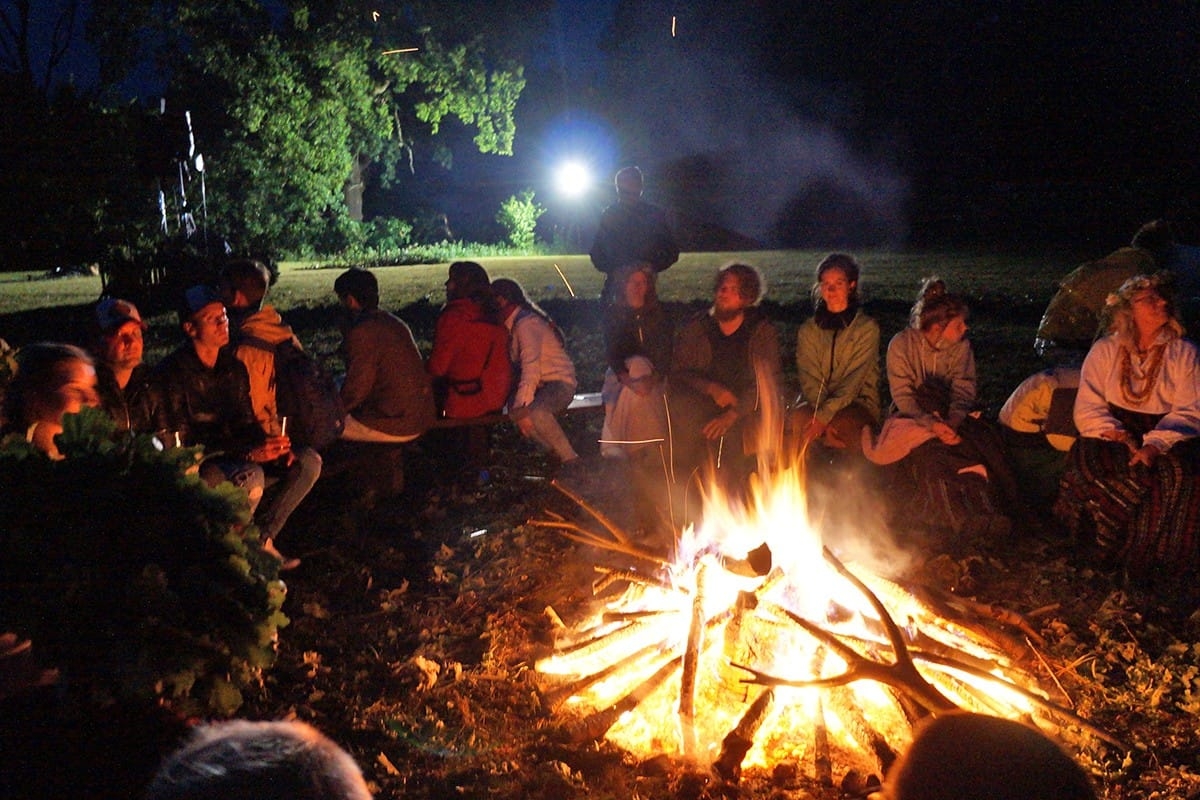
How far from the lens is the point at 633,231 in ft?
27.7

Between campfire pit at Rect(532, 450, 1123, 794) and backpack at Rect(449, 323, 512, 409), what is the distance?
7.98 feet

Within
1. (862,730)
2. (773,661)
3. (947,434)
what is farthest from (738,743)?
(947,434)

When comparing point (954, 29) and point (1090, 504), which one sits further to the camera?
point (954, 29)

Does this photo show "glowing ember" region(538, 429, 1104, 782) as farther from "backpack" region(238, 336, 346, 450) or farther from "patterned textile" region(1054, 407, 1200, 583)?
"backpack" region(238, 336, 346, 450)

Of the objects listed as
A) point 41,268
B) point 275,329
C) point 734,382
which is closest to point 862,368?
point 734,382

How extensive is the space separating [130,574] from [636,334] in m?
4.46

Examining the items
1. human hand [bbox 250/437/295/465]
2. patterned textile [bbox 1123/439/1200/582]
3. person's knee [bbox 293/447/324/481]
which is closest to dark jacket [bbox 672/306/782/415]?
patterned textile [bbox 1123/439/1200/582]

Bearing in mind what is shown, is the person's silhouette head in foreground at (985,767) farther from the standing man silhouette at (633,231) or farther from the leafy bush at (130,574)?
the standing man silhouette at (633,231)

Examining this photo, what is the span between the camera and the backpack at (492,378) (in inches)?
274

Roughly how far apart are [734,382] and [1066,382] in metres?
2.10

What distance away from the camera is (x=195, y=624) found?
316cm

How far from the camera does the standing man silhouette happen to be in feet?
27.7

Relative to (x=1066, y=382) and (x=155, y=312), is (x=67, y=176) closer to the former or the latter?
(x=155, y=312)

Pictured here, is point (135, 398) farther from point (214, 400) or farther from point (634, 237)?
point (634, 237)
